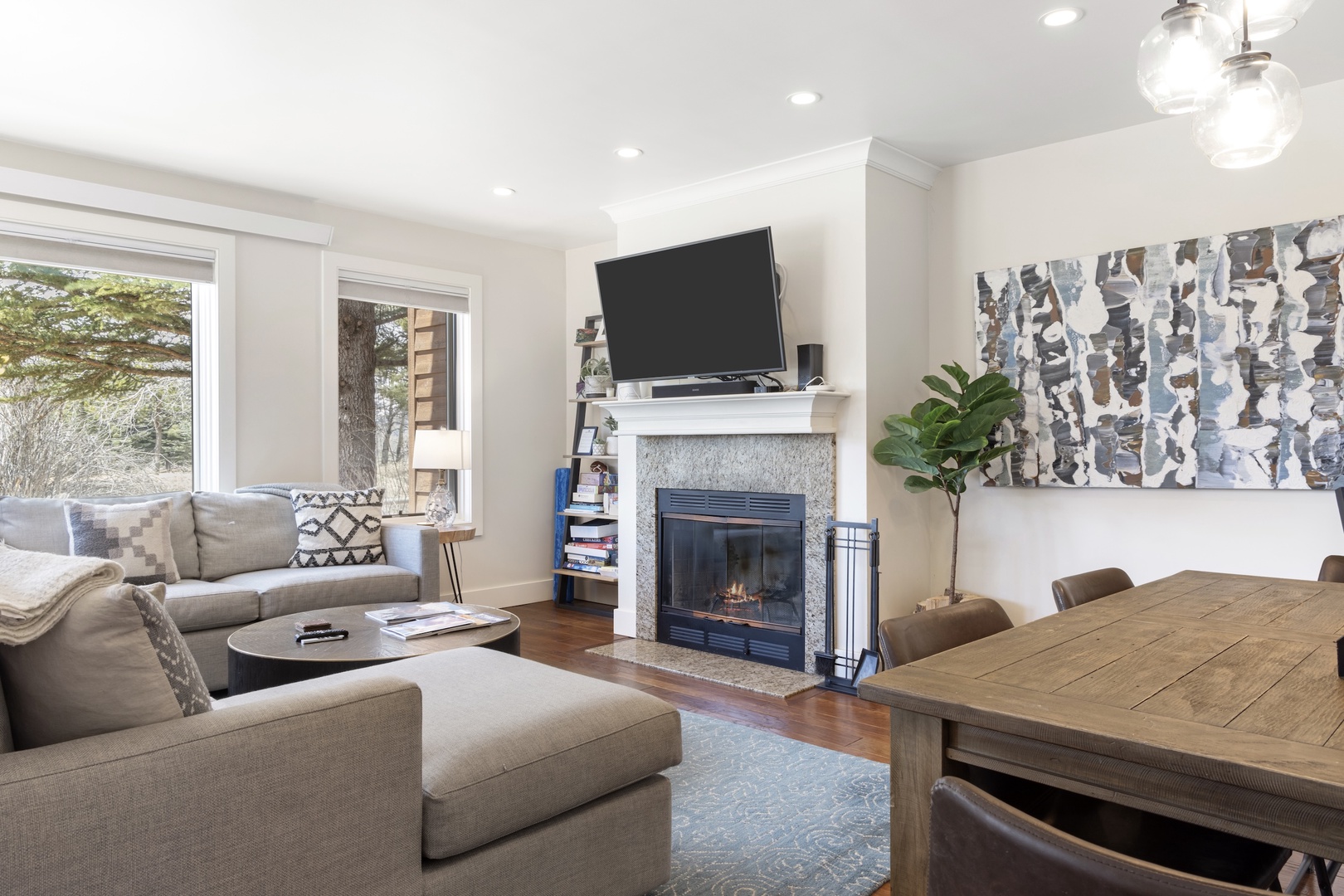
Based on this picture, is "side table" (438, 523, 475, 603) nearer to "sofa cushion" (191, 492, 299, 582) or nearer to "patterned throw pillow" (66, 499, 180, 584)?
"sofa cushion" (191, 492, 299, 582)

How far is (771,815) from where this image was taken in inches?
95.7

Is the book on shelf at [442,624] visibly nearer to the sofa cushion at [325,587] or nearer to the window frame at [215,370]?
the sofa cushion at [325,587]

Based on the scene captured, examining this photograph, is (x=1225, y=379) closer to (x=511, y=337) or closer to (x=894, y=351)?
(x=894, y=351)

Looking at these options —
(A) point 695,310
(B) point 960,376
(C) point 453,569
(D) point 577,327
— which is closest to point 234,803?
(B) point 960,376

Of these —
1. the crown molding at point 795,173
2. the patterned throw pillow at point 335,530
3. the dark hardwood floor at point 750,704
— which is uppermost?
the crown molding at point 795,173

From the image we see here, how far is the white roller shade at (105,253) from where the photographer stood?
3807mm

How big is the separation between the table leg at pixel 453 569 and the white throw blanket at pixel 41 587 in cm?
368

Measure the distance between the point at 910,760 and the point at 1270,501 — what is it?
2915 millimetres

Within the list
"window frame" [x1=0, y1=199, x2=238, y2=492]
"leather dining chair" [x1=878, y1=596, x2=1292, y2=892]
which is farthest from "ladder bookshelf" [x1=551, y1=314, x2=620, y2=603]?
"leather dining chair" [x1=878, y1=596, x2=1292, y2=892]

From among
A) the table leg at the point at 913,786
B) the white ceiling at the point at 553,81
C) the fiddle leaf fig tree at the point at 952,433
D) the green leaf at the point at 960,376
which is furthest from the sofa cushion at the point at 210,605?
the green leaf at the point at 960,376

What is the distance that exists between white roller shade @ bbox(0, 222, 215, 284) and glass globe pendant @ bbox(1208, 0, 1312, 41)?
435 centimetres

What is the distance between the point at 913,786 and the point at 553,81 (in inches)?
111

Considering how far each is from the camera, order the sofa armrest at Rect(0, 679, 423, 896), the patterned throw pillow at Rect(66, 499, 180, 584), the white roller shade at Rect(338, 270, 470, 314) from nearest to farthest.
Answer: the sofa armrest at Rect(0, 679, 423, 896) → the patterned throw pillow at Rect(66, 499, 180, 584) → the white roller shade at Rect(338, 270, 470, 314)

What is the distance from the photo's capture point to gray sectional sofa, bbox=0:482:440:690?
3439 millimetres
